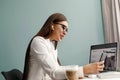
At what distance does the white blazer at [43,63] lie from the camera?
69.6 inches

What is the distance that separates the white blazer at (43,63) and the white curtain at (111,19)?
1.15 metres

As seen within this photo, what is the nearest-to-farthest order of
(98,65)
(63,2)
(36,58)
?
1. (98,65)
2. (36,58)
3. (63,2)

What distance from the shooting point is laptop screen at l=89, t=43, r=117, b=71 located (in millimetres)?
2381

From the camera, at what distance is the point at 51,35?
199 cm

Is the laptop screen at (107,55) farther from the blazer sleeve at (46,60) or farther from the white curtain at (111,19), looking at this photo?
the blazer sleeve at (46,60)

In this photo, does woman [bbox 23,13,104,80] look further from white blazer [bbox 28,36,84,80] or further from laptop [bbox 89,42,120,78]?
laptop [bbox 89,42,120,78]

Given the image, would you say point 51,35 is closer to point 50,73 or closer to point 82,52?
point 50,73

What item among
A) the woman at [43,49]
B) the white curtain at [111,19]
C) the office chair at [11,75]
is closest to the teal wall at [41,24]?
the white curtain at [111,19]

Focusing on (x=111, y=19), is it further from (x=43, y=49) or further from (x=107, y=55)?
(x=43, y=49)

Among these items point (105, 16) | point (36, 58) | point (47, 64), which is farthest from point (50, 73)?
point (105, 16)

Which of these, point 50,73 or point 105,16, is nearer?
point 50,73

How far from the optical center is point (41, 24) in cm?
288

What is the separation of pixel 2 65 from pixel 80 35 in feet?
3.26

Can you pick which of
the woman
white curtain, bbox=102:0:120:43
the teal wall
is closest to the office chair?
the woman
